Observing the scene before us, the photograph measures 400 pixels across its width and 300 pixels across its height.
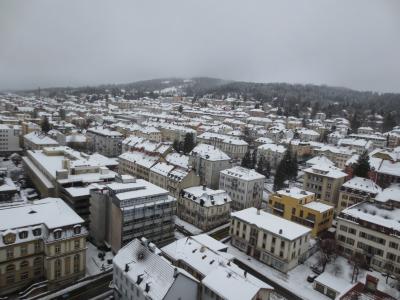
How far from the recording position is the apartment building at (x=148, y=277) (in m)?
36.3

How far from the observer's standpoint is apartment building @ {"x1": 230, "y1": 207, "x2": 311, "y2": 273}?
53844 mm

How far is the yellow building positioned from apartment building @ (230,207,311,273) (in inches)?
316

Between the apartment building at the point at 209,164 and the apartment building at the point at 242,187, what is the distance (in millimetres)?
9256

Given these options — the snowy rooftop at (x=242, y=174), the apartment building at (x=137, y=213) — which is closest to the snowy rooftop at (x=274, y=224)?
the apartment building at (x=137, y=213)

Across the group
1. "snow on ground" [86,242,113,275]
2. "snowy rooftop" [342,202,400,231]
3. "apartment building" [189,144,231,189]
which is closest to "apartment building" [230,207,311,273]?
"snowy rooftop" [342,202,400,231]

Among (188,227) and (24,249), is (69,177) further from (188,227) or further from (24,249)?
(188,227)

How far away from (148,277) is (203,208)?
99.8 ft

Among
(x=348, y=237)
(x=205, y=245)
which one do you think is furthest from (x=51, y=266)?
(x=348, y=237)

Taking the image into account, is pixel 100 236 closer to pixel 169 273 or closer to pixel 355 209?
pixel 169 273

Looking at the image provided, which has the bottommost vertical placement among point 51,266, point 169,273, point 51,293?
point 51,293

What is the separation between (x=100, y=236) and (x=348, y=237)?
4813cm

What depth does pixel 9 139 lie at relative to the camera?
422 feet

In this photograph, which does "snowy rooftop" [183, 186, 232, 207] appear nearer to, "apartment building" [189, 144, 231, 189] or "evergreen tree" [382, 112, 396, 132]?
"apartment building" [189, 144, 231, 189]

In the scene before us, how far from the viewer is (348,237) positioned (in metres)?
59.2
